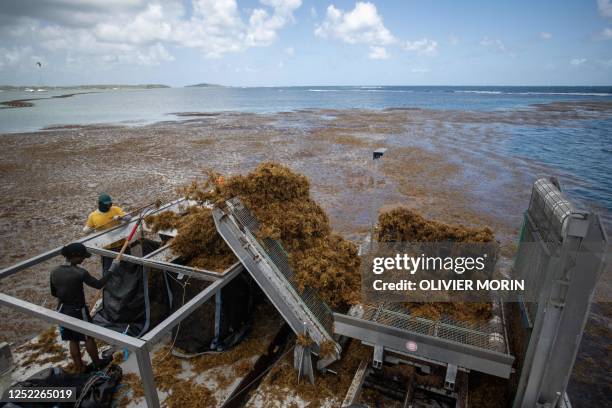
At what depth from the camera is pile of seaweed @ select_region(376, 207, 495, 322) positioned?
3.66 metres

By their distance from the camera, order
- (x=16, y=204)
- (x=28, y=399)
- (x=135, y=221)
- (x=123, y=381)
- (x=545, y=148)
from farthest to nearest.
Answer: (x=545, y=148) < (x=16, y=204) < (x=135, y=221) < (x=123, y=381) < (x=28, y=399)

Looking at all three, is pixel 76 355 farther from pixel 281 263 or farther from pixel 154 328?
pixel 281 263

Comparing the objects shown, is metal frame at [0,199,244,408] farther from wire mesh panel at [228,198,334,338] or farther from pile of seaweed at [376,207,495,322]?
pile of seaweed at [376,207,495,322]

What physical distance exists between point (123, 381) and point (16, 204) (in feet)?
34.8

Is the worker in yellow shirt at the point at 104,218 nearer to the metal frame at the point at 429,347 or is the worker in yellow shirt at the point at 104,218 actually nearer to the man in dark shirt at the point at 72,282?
the man in dark shirt at the point at 72,282

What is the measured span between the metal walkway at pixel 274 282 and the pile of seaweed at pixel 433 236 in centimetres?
106

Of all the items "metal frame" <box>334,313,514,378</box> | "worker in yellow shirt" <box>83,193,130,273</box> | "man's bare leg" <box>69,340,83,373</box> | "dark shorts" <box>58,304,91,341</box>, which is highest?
"worker in yellow shirt" <box>83,193,130,273</box>

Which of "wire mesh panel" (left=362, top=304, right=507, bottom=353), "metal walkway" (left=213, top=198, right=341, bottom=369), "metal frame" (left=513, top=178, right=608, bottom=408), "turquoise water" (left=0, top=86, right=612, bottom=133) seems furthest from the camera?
"turquoise water" (left=0, top=86, right=612, bottom=133)

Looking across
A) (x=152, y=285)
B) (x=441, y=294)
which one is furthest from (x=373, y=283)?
(x=152, y=285)

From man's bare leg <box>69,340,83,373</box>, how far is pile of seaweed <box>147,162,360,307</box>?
161 cm

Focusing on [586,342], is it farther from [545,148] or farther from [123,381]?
[545,148]

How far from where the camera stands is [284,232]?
4.36 m

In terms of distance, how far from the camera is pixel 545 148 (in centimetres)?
2002

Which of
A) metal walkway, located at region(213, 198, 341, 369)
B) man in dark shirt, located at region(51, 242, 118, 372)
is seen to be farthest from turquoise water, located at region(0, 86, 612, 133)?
metal walkway, located at region(213, 198, 341, 369)
